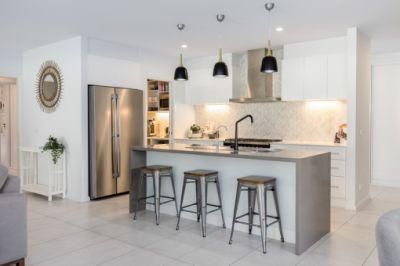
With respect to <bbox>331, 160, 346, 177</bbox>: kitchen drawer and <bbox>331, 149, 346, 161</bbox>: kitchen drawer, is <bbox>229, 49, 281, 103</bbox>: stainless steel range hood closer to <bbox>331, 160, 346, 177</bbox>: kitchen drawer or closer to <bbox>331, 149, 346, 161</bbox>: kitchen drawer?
<bbox>331, 149, 346, 161</bbox>: kitchen drawer

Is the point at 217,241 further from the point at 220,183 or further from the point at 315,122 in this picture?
the point at 315,122

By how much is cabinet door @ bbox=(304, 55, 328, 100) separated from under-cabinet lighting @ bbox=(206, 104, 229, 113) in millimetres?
1996

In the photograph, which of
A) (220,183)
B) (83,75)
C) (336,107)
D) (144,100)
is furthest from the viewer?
(144,100)

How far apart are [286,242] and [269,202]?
452 millimetres

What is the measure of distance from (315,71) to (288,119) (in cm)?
112

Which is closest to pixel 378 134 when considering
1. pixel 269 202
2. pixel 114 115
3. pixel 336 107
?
pixel 336 107

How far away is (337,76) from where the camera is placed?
5457 millimetres

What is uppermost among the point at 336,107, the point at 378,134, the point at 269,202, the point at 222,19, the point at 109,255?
the point at 222,19

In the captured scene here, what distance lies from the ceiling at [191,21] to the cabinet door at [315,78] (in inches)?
15.3

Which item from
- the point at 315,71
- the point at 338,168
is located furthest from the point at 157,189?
the point at 315,71

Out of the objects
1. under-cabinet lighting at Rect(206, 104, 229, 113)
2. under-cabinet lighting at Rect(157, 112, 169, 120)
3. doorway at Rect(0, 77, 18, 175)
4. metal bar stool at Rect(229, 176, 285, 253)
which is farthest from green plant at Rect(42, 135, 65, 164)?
metal bar stool at Rect(229, 176, 285, 253)

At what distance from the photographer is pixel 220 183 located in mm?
4246

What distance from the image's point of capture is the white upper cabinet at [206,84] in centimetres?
689

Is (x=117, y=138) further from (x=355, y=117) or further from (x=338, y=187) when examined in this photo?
(x=355, y=117)
